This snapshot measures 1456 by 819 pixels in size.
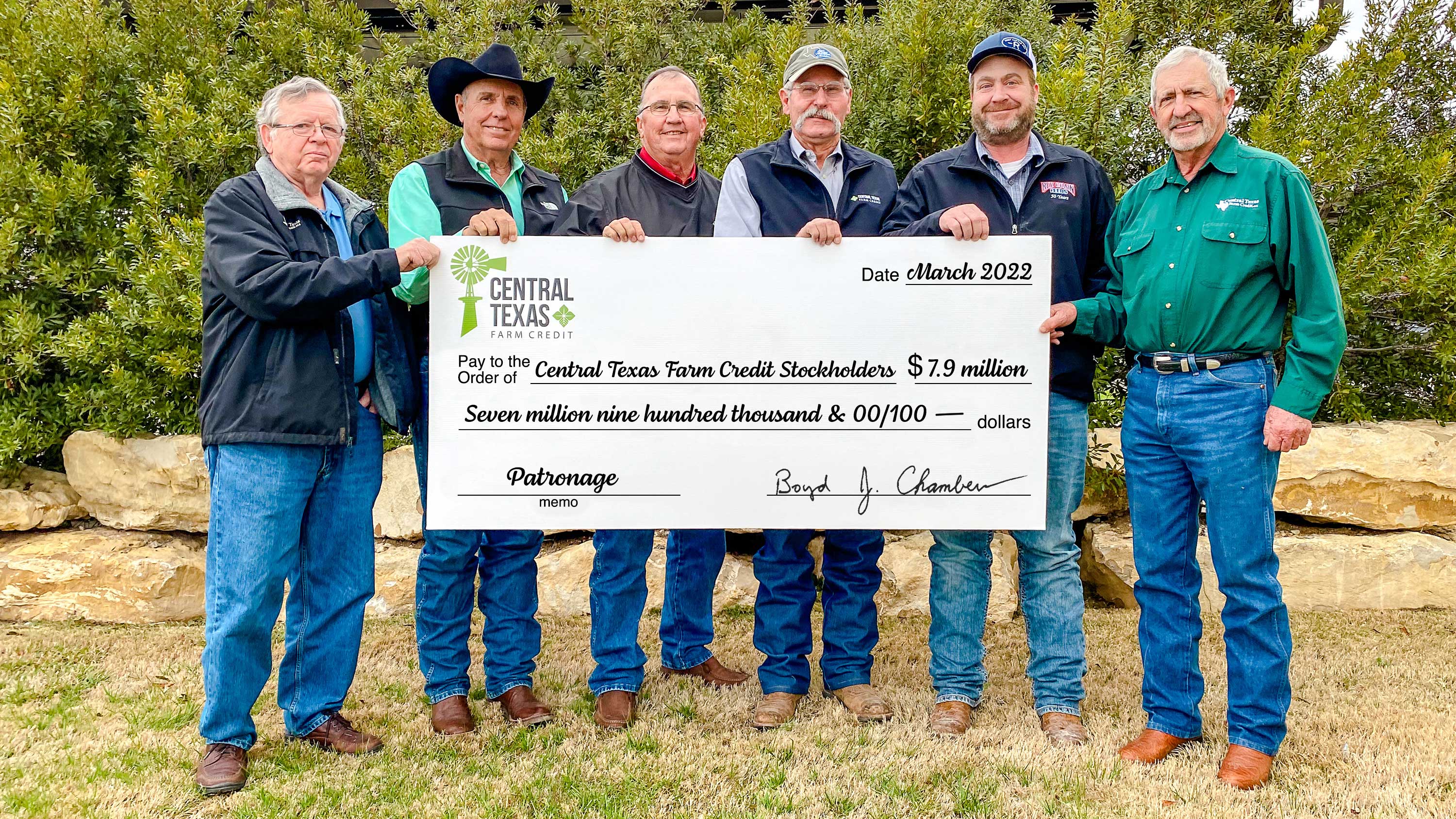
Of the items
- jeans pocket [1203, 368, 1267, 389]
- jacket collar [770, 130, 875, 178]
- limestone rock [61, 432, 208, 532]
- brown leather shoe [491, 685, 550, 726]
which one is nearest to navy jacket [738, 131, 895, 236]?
jacket collar [770, 130, 875, 178]

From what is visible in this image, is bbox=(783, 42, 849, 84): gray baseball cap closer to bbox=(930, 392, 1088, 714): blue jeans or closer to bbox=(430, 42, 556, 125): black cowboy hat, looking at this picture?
bbox=(430, 42, 556, 125): black cowboy hat

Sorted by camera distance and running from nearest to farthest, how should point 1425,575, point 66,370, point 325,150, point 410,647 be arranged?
1. point 325,150
2. point 410,647
3. point 1425,575
4. point 66,370

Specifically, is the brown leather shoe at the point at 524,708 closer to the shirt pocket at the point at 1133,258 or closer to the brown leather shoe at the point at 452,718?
the brown leather shoe at the point at 452,718

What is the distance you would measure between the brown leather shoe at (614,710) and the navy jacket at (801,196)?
1.82 m

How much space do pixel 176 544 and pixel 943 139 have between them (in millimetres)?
4891

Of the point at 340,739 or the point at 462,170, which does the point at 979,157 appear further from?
the point at 340,739

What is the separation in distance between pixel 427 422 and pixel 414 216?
0.74 metres

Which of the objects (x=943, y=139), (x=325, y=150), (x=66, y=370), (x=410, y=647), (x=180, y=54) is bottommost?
(x=410, y=647)

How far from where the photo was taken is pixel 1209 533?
3.09 meters

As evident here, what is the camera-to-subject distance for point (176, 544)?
17.7ft

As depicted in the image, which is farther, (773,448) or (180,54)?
(180,54)

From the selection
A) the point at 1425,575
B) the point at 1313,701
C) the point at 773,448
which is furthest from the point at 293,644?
the point at 1425,575

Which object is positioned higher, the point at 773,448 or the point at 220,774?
the point at 773,448

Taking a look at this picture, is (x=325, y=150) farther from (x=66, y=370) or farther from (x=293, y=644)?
(x=66, y=370)
